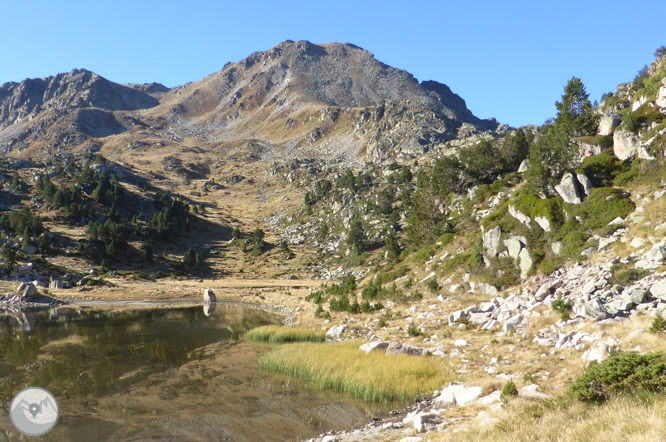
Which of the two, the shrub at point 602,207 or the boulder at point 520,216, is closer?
the shrub at point 602,207

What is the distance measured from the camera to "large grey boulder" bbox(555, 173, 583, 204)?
29.5 metres

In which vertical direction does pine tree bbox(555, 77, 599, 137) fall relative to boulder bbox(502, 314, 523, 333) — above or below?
above

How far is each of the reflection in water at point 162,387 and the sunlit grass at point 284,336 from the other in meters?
1.69

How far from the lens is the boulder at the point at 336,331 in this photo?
29283 mm

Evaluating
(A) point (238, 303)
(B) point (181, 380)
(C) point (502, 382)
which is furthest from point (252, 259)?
(C) point (502, 382)

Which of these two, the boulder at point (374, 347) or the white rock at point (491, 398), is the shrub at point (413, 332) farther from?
the white rock at point (491, 398)

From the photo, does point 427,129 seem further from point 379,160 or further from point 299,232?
point 299,232

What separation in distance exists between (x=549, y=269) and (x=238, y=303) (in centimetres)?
4797

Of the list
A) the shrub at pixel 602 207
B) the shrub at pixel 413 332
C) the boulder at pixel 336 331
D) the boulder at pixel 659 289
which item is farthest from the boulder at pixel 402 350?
the shrub at pixel 602 207

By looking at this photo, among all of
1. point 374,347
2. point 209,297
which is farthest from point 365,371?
point 209,297

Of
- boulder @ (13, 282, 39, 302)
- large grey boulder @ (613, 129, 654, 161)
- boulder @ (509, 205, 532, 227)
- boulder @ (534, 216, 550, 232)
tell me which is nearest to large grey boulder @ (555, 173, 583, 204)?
boulder @ (534, 216, 550, 232)

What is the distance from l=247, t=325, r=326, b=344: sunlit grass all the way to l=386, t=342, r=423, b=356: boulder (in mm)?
9469

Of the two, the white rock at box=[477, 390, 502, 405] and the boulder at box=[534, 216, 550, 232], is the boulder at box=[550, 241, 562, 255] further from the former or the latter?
the white rock at box=[477, 390, 502, 405]

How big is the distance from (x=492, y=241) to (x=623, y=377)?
73.3 ft
